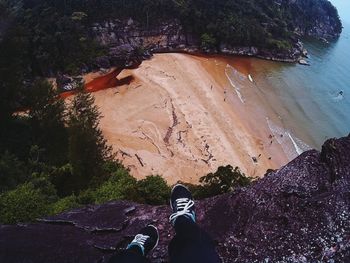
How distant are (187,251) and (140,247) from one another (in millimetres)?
1168

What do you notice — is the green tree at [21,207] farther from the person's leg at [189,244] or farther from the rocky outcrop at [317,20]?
the rocky outcrop at [317,20]

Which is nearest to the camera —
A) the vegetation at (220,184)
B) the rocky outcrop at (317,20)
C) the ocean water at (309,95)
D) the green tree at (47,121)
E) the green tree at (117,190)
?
the green tree at (117,190)

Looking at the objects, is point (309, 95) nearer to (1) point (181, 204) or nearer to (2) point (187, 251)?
(1) point (181, 204)

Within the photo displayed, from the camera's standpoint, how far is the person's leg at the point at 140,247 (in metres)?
5.93

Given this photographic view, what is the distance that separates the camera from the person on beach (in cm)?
575

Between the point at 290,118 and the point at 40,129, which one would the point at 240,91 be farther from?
→ the point at 40,129

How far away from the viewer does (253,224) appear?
7.71 metres

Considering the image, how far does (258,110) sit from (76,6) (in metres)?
31.8

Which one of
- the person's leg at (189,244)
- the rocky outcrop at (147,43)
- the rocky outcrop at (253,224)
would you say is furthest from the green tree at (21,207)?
the rocky outcrop at (147,43)

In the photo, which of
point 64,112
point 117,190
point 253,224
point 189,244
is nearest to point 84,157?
point 117,190

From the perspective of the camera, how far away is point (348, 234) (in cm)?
691

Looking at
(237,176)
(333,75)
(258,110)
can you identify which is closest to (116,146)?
(237,176)

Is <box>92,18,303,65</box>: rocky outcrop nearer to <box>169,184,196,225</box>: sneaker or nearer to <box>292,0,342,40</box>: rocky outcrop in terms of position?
<box>292,0,342,40</box>: rocky outcrop

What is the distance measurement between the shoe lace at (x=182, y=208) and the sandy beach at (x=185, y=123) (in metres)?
22.5
